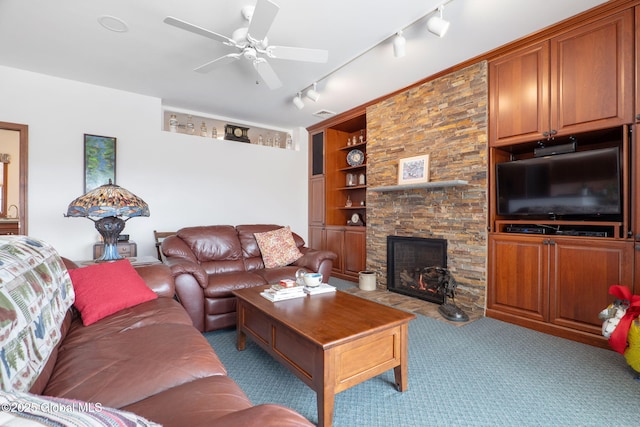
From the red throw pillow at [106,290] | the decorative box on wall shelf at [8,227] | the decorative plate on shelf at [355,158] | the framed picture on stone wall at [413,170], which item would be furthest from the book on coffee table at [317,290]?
the decorative box on wall shelf at [8,227]

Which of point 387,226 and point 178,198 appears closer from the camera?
point 387,226

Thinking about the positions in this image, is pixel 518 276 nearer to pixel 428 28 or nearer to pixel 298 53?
pixel 428 28

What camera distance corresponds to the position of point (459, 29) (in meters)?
2.58

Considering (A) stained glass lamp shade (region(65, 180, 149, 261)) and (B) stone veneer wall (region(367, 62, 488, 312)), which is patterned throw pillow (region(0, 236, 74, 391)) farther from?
(B) stone veneer wall (region(367, 62, 488, 312))

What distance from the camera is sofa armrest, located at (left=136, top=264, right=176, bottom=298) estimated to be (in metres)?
2.21

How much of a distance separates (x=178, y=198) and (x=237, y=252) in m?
1.50

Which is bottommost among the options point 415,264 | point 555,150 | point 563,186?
point 415,264

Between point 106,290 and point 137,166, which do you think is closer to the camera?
point 106,290

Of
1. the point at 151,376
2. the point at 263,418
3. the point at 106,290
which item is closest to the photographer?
the point at 263,418

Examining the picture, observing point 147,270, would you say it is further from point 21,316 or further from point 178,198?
point 178,198

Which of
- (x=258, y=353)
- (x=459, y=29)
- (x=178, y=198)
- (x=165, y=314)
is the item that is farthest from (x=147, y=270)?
(x=459, y=29)

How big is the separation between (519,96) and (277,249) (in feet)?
9.72

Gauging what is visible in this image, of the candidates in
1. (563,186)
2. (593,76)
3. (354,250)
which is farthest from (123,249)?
(593,76)

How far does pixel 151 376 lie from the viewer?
1134mm
